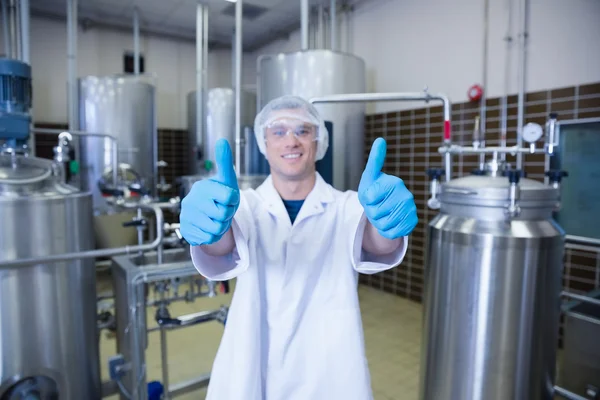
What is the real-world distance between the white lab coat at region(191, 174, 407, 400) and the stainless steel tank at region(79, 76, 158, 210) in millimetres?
2848

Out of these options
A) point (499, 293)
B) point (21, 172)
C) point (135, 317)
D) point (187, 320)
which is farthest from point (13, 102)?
point (499, 293)

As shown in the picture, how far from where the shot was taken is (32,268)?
1.40 meters

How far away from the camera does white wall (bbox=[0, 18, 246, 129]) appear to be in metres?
3.93

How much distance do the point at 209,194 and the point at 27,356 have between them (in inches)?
47.0

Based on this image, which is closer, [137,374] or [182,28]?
[137,374]

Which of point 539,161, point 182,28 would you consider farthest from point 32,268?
point 182,28

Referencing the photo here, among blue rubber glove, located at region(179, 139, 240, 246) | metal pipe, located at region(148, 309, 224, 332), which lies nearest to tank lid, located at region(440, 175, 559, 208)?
blue rubber glove, located at region(179, 139, 240, 246)

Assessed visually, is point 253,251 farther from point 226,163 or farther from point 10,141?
point 10,141

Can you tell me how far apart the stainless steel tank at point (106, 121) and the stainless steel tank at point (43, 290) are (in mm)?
2004

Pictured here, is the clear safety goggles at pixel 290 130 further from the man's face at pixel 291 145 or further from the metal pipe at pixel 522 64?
the metal pipe at pixel 522 64

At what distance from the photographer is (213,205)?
737mm

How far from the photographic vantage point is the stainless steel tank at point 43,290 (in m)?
1.36

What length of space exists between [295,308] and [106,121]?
3161 millimetres

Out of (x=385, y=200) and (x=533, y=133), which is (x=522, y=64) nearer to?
(x=533, y=133)
